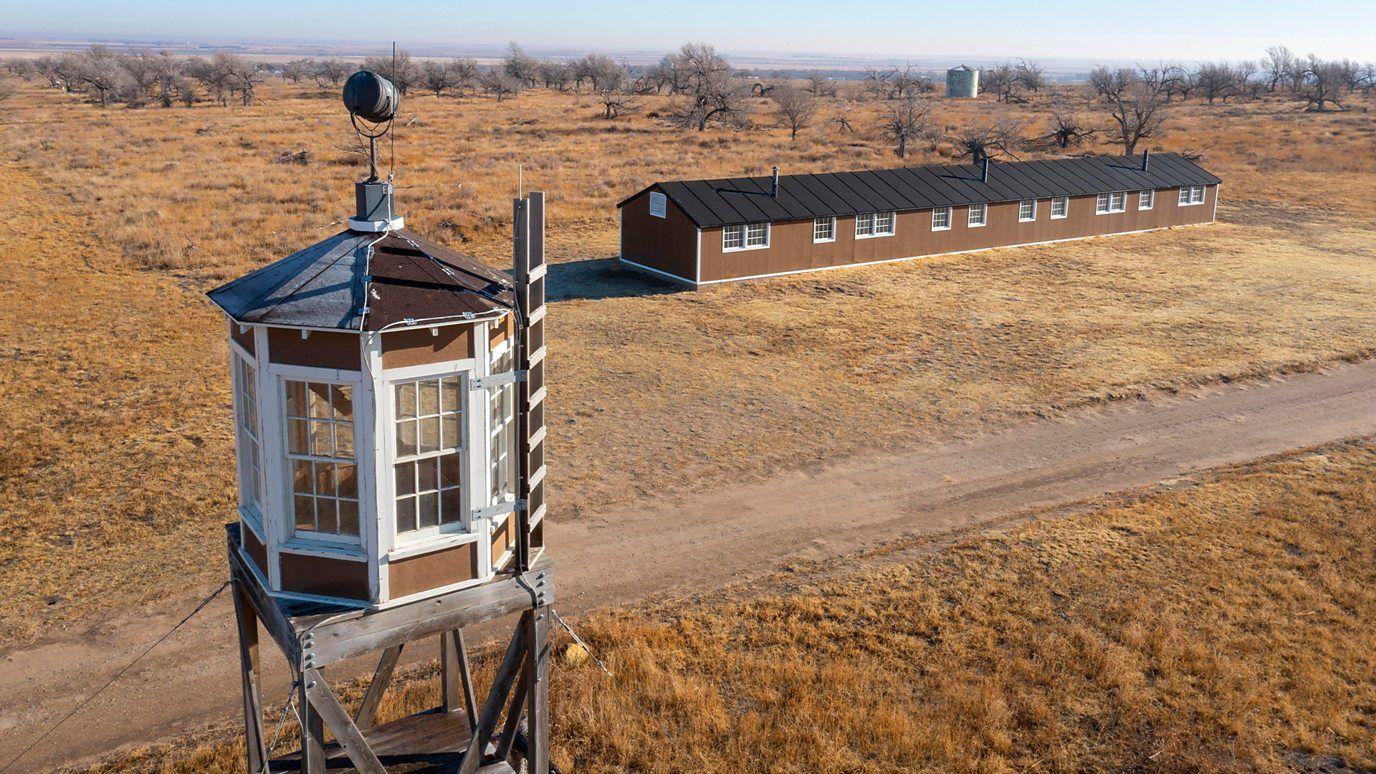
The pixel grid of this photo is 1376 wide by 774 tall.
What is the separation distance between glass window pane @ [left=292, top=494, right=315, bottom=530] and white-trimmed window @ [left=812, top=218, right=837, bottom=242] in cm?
2367

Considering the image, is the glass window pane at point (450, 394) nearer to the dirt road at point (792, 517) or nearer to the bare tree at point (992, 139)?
the dirt road at point (792, 517)

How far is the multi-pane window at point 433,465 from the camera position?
7078 mm

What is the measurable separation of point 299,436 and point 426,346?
1187 mm

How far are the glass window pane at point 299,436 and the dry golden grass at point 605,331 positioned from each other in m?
6.64

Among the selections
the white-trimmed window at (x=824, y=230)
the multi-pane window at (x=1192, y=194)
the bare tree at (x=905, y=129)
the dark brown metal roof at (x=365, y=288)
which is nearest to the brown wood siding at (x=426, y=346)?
the dark brown metal roof at (x=365, y=288)

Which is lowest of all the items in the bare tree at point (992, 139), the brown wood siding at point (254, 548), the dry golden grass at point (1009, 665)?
the dry golden grass at point (1009, 665)

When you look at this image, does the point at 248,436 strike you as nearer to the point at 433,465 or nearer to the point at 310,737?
the point at 433,465

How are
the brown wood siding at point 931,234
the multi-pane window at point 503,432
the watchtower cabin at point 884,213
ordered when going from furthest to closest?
the brown wood siding at point 931,234 → the watchtower cabin at point 884,213 → the multi-pane window at point 503,432

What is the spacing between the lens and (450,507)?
7.40m

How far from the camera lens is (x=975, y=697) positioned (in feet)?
35.1

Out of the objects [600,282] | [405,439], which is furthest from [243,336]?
[600,282]

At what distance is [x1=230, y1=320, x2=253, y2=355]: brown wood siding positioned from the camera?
7.04 m

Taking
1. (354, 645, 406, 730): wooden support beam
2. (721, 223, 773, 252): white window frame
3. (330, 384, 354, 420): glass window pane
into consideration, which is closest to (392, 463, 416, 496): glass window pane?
(330, 384, 354, 420): glass window pane

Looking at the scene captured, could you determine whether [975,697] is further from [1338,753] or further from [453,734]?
[453,734]
